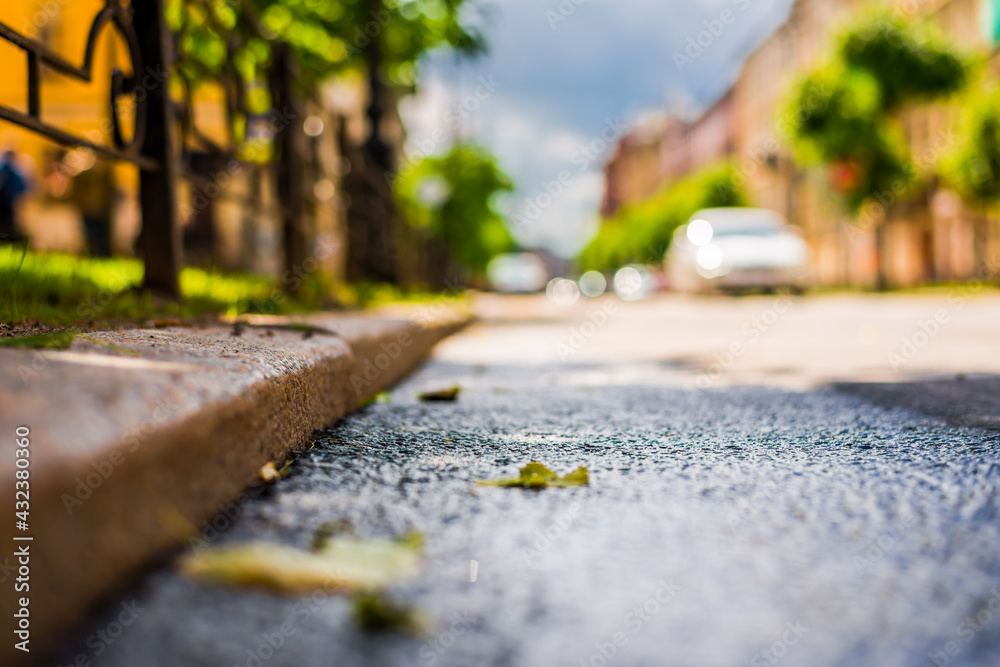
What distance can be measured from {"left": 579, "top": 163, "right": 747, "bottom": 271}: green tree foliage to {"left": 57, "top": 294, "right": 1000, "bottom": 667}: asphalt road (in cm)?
4210

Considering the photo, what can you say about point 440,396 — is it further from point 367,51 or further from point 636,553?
point 367,51

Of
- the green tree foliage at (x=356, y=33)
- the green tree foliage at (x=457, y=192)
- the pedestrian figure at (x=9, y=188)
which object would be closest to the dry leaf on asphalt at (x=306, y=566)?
the green tree foliage at (x=356, y=33)

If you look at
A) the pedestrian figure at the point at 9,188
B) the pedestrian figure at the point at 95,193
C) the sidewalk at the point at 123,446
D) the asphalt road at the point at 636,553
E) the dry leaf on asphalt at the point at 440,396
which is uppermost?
the pedestrian figure at the point at 95,193

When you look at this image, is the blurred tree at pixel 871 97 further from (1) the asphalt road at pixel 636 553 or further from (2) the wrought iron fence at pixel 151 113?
(1) the asphalt road at pixel 636 553

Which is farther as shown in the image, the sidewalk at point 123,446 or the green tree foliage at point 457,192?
the green tree foliage at point 457,192

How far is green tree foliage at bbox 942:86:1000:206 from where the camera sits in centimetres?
1956

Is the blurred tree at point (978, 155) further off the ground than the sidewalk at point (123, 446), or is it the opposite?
the blurred tree at point (978, 155)

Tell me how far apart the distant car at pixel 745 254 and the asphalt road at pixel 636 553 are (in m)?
14.7

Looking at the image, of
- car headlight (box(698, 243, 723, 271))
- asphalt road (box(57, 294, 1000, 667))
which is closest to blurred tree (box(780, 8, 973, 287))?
car headlight (box(698, 243, 723, 271))

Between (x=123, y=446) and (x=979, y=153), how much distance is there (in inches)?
859

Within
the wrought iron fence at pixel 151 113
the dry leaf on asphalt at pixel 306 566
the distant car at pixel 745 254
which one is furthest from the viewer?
the distant car at pixel 745 254

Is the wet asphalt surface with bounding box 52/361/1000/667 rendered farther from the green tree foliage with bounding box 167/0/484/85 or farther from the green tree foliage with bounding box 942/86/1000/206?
the green tree foliage with bounding box 942/86/1000/206

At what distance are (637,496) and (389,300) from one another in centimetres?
659

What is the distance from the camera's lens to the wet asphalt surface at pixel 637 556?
3.01ft
